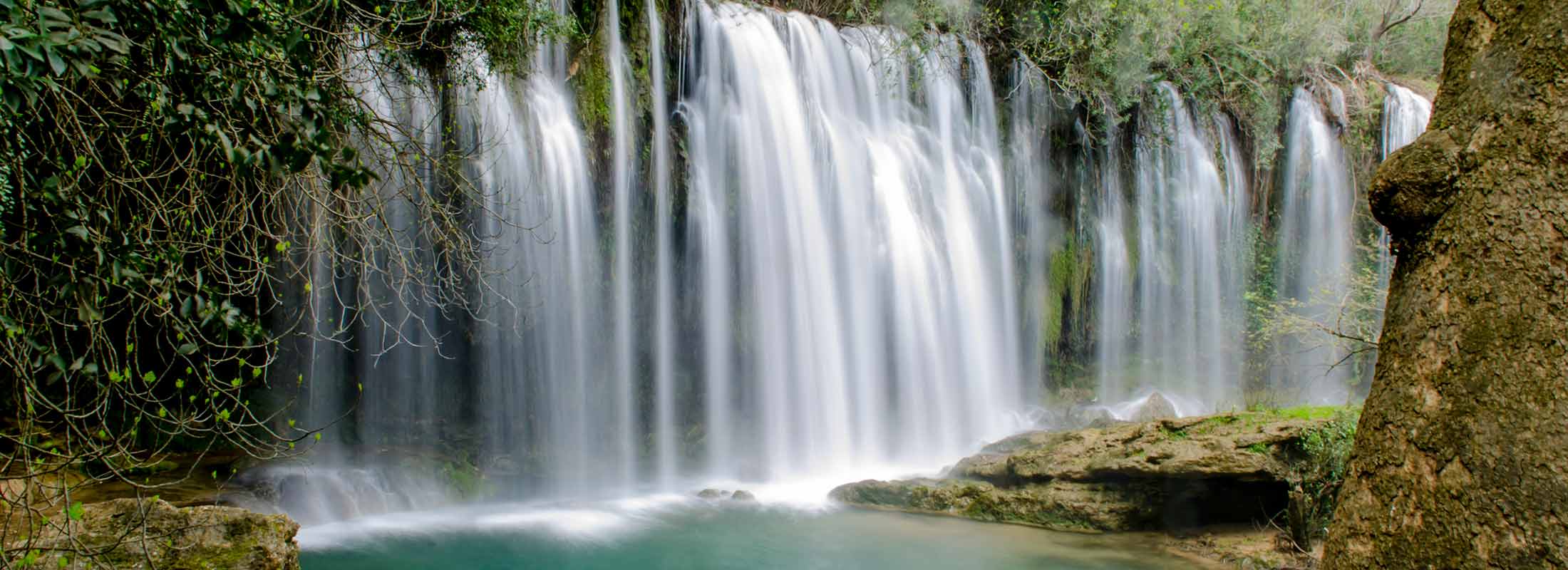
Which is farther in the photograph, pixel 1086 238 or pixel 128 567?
pixel 1086 238

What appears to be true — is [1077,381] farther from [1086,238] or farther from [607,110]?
[607,110]

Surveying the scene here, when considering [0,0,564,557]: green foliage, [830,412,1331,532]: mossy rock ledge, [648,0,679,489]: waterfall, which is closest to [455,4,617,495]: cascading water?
[648,0,679,489]: waterfall

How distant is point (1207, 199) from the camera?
55.9ft

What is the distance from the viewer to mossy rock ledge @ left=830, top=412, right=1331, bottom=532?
768 cm

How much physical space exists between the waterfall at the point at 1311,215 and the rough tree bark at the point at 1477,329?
18.8 m

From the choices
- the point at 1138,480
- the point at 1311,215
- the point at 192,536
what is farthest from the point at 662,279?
the point at 1311,215

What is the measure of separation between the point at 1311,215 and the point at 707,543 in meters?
15.8

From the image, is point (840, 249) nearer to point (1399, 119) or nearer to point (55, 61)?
point (55, 61)

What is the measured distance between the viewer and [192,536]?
15.8 ft

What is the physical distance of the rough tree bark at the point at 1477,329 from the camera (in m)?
1.42

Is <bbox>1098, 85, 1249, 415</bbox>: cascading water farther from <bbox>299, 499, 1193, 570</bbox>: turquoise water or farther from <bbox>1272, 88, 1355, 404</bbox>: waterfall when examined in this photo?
<bbox>299, 499, 1193, 570</bbox>: turquoise water

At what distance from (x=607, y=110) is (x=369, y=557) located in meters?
5.46

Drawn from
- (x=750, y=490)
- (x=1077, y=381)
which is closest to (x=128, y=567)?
(x=750, y=490)

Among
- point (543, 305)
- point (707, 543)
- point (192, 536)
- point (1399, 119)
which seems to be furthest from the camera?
point (1399, 119)
